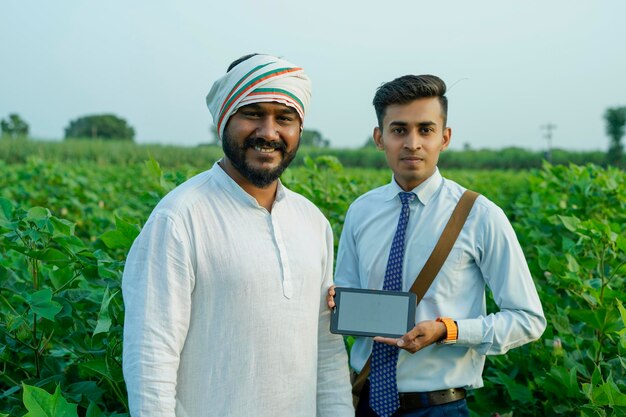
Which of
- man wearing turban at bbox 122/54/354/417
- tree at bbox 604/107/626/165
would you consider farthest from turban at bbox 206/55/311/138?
tree at bbox 604/107/626/165

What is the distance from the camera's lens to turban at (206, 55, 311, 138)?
5.95ft

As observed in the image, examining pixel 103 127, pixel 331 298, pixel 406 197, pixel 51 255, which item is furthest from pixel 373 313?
pixel 103 127

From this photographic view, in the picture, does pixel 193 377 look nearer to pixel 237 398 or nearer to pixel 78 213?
pixel 237 398

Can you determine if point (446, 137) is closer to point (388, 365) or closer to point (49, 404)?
point (388, 365)

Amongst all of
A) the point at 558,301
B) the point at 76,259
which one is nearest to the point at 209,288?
the point at 76,259

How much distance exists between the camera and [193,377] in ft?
5.79

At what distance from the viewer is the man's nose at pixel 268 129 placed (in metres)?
1.84

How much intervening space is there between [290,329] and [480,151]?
185 feet

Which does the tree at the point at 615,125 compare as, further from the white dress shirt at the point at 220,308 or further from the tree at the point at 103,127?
the white dress shirt at the point at 220,308

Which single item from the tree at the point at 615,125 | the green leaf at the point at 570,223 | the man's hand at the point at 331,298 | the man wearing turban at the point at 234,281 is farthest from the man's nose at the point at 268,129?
Result: the tree at the point at 615,125

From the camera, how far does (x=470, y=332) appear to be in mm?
2170

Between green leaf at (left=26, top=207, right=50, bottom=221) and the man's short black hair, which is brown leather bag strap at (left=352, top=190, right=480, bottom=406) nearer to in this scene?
the man's short black hair

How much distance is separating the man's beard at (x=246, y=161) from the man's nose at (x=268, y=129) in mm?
15

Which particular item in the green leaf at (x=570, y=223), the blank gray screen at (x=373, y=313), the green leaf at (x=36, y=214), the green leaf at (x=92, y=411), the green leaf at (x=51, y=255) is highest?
the green leaf at (x=36, y=214)
